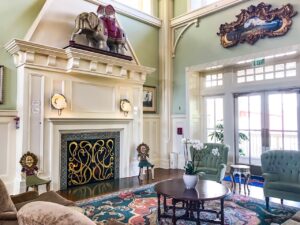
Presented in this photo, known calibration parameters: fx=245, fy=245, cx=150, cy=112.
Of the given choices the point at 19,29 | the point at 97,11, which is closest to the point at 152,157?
the point at 97,11

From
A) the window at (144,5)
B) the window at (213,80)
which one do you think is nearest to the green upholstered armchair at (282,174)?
the window at (213,80)

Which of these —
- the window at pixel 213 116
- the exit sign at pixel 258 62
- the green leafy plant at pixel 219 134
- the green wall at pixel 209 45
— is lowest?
the green leafy plant at pixel 219 134

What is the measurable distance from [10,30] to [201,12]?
15.2ft

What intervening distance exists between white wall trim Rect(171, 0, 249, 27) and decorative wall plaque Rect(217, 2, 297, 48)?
17.2 inches

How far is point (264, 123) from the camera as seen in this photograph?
5.86m

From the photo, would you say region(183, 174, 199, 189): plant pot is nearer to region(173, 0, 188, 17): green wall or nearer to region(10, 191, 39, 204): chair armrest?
region(10, 191, 39, 204): chair armrest

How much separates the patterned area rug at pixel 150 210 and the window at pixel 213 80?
3.33m

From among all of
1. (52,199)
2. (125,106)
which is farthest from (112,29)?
(52,199)

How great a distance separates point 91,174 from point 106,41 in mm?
3053

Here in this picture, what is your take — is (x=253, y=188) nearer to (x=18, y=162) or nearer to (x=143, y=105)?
(x=143, y=105)

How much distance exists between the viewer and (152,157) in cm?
711

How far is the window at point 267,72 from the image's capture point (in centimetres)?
548

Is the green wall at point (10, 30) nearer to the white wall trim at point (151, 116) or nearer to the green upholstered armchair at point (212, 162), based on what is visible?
the white wall trim at point (151, 116)

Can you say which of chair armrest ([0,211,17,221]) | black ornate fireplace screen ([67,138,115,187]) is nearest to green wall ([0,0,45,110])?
black ornate fireplace screen ([67,138,115,187])
